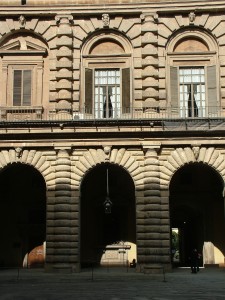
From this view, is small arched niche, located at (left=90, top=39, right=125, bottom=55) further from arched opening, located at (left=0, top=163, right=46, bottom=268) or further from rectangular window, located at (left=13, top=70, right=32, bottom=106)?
arched opening, located at (left=0, top=163, right=46, bottom=268)

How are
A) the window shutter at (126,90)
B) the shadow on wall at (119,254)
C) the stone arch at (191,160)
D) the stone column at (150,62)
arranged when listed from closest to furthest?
the stone arch at (191,160) < the stone column at (150,62) < the window shutter at (126,90) < the shadow on wall at (119,254)

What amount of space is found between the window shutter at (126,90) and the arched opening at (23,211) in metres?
7.29

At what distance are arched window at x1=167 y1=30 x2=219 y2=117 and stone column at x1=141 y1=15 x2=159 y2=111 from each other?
101 cm

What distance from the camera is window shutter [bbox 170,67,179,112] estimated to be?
29.4 meters

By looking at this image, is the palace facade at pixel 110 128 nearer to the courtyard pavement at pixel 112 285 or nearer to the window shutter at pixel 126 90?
the window shutter at pixel 126 90

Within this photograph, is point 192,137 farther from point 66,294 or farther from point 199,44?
point 66,294

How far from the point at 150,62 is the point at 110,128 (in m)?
4.63

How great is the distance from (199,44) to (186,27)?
4.14 feet

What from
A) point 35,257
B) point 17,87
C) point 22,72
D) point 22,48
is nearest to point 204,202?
point 35,257

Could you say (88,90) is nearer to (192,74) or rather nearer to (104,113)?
(104,113)

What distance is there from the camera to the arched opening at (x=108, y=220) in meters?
31.5

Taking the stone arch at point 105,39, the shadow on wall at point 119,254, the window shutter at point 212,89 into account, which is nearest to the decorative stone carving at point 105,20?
the stone arch at point 105,39

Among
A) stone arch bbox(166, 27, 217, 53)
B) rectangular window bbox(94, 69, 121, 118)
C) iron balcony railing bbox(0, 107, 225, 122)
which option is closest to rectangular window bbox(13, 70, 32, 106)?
iron balcony railing bbox(0, 107, 225, 122)

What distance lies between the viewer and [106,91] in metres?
30.0
